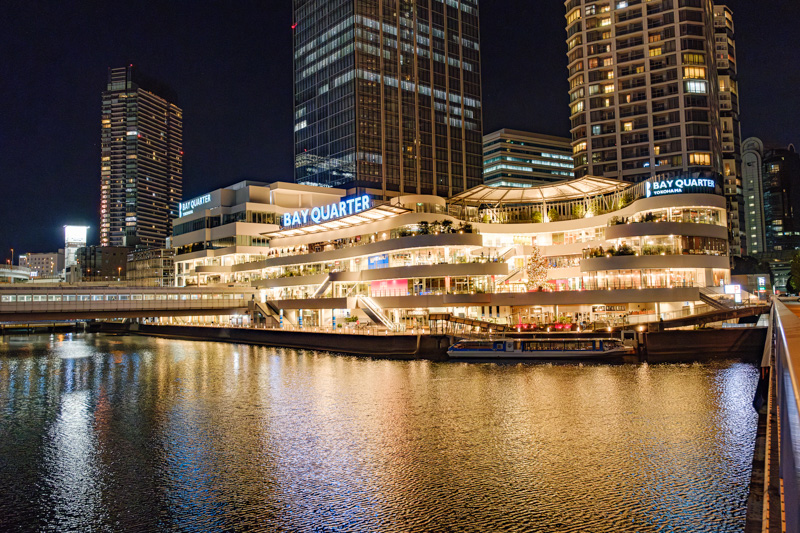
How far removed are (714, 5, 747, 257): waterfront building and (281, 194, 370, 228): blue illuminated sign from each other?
9940 cm

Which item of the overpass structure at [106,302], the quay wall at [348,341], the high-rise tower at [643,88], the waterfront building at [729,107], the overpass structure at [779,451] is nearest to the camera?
the overpass structure at [779,451]

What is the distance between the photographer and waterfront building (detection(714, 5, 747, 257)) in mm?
A: 152250

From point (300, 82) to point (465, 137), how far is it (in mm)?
53530

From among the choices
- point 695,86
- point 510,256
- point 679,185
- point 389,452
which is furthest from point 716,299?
point 695,86

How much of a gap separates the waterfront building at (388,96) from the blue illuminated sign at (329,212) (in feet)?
129


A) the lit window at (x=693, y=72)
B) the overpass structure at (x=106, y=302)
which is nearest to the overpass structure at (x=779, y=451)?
the overpass structure at (x=106, y=302)

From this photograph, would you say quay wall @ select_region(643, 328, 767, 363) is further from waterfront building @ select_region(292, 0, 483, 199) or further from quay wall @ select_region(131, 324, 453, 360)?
waterfront building @ select_region(292, 0, 483, 199)

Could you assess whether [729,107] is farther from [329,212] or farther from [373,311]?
[373,311]

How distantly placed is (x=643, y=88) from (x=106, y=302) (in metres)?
115

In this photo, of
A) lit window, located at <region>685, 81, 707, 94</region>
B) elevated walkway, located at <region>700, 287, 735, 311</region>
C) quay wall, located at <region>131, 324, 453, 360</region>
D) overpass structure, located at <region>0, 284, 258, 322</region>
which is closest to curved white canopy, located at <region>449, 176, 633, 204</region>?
elevated walkway, located at <region>700, 287, 735, 311</region>

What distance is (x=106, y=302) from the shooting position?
86000 mm

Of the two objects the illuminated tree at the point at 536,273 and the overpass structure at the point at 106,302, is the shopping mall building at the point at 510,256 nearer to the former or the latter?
the illuminated tree at the point at 536,273

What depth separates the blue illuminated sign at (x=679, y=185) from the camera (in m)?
83.2

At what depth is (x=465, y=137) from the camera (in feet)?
595
